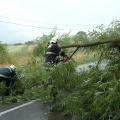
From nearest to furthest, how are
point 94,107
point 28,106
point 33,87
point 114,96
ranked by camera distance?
point 114,96
point 94,107
point 28,106
point 33,87

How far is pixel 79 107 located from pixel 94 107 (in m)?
0.47

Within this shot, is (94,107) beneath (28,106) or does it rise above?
above

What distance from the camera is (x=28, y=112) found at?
6.29 m

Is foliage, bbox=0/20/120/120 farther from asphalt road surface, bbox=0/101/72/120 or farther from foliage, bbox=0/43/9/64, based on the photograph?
foliage, bbox=0/43/9/64

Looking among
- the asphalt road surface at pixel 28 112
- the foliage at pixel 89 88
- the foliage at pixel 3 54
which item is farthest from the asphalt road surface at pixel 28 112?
the foliage at pixel 3 54

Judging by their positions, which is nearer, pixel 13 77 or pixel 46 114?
pixel 46 114

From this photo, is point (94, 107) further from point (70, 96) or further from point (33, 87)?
point (33, 87)

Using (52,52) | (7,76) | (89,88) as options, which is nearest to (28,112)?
(89,88)

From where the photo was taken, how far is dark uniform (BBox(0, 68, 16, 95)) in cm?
774

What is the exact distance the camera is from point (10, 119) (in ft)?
19.0

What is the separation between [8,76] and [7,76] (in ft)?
0.12

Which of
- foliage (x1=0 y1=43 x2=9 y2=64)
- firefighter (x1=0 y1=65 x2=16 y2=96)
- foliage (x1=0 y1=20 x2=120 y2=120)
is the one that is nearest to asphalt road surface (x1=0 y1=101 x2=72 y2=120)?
foliage (x1=0 y1=20 x2=120 y2=120)

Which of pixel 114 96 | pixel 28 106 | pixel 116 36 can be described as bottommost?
pixel 28 106

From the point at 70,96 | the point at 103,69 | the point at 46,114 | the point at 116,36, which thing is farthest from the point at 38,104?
the point at 116,36
